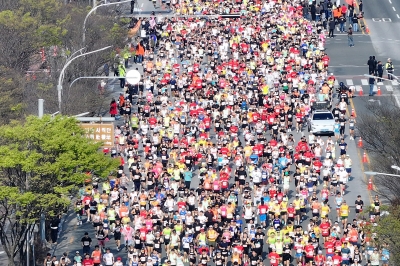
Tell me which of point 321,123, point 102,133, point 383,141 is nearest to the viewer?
point 102,133

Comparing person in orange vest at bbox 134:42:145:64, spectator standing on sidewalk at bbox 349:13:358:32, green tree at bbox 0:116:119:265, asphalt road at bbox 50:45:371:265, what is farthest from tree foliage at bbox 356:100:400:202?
spectator standing on sidewalk at bbox 349:13:358:32

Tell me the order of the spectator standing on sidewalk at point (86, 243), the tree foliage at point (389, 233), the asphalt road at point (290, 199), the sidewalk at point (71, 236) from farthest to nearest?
1. the asphalt road at point (290, 199)
2. the sidewalk at point (71, 236)
3. the spectator standing on sidewalk at point (86, 243)
4. the tree foliage at point (389, 233)

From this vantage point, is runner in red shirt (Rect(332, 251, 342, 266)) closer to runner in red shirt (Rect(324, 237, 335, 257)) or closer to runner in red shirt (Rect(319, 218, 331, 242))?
runner in red shirt (Rect(324, 237, 335, 257))

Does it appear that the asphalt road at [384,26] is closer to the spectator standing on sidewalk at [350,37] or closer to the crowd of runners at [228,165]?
the spectator standing on sidewalk at [350,37]

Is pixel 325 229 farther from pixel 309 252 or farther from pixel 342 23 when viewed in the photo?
pixel 342 23

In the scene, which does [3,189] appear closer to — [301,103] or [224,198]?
[224,198]

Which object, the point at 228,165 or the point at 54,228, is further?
the point at 228,165

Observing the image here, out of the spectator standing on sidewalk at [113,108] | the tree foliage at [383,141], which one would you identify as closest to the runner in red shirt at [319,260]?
the tree foliage at [383,141]

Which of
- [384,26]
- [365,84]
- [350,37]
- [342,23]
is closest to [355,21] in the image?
[342,23]
